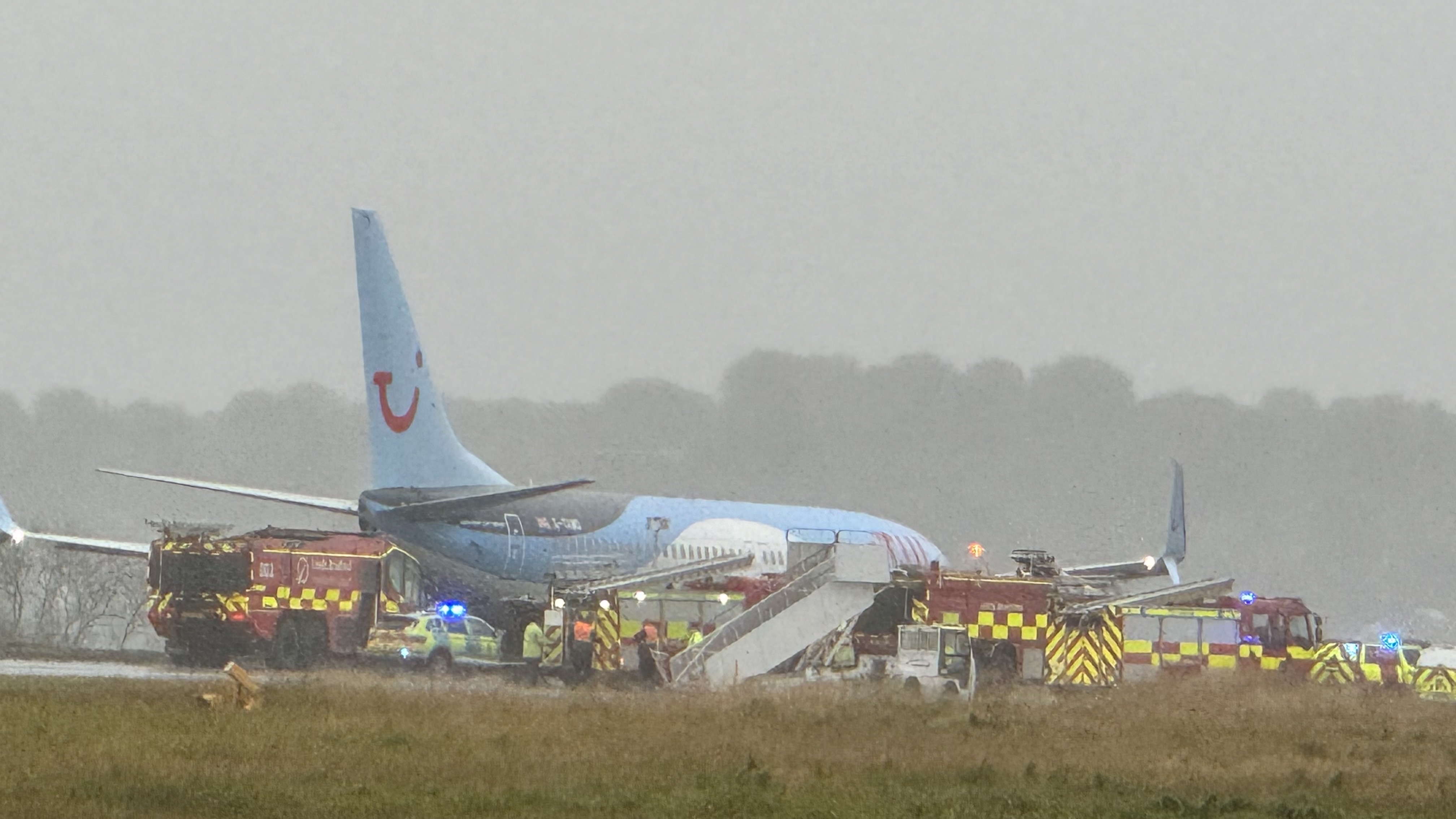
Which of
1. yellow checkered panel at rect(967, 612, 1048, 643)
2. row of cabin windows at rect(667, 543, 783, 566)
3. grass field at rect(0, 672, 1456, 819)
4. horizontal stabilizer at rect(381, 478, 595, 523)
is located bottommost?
grass field at rect(0, 672, 1456, 819)

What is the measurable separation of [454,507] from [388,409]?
307 cm

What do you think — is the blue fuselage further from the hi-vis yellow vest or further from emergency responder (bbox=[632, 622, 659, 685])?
emergency responder (bbox=[632, 622, 659, 685])

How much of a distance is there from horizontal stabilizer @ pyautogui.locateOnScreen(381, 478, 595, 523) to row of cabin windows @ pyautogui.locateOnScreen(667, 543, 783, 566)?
15.9 feet

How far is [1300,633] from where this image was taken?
132ft

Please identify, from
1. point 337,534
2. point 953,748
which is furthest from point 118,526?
point 953,748

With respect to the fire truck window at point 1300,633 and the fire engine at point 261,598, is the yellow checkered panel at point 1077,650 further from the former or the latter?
the fire engine at point 261,598

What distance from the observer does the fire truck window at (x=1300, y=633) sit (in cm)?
4000

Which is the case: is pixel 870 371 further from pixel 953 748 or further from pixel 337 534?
pixel 953 748

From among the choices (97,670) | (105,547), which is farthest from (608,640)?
(105,547)

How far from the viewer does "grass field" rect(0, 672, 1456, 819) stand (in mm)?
17297

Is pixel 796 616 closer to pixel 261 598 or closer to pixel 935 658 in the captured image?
pixel 935 658

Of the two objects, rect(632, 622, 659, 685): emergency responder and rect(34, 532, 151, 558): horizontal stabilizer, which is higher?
rect(34, 532, 151, 558): horizontal stabilizer

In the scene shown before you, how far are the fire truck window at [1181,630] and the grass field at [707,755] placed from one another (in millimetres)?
7116

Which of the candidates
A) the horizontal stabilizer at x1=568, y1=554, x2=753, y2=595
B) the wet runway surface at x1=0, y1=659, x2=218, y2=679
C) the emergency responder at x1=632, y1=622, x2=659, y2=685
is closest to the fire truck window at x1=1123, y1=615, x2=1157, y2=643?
the horizontal stabilizer at x1=568, y1=554, x2=753, y2=595
